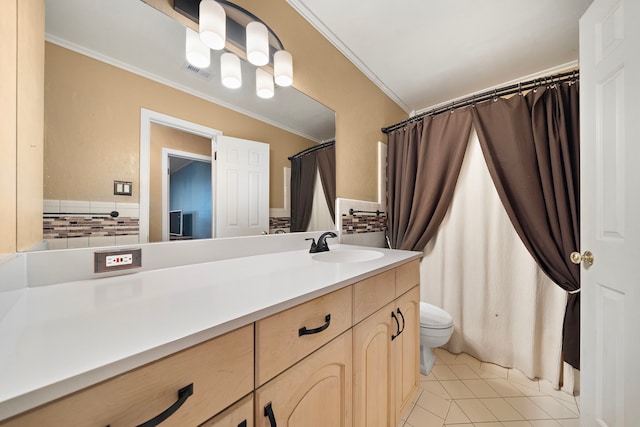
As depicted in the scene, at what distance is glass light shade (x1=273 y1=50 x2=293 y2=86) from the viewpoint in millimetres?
1271

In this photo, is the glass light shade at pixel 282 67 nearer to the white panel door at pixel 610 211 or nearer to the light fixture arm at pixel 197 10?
the light fixture arm at pixel 197 10

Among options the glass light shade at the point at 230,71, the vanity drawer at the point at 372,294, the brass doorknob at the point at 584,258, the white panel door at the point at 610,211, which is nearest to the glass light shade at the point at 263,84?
the glass light shade at the point at 230,71

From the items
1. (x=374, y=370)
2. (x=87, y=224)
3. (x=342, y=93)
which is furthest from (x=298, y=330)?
(x=342, y=93)

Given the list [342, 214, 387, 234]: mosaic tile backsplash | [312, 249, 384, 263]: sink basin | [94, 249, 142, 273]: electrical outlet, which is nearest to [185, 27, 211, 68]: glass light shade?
[94, 249, 142, 273]: electrical outlet

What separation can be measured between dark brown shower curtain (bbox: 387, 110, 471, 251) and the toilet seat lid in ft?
1.62

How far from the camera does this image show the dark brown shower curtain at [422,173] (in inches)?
71.2

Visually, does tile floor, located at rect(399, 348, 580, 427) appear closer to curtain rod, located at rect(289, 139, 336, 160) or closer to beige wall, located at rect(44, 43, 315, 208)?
curtain rod, located at rect(289, 139, 336, 160)

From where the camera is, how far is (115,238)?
0.82 m

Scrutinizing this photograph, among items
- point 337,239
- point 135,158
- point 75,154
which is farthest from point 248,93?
point 337,239

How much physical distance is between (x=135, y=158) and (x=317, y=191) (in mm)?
986

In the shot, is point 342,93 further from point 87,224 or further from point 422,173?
point 87,224

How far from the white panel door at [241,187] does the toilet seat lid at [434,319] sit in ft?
4.07

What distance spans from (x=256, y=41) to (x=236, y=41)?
0.10 metres

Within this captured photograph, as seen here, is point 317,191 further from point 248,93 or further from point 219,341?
point 219,341
